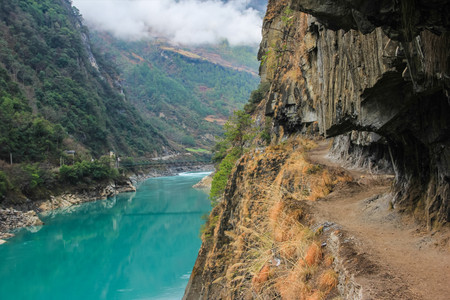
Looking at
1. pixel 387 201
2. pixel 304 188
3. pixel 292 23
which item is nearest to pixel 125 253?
pixel 292 23

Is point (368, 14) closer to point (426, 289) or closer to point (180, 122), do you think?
point (426, 289)

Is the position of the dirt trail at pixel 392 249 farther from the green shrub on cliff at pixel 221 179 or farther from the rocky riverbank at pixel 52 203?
the rocky riverbank at pixel 52 203

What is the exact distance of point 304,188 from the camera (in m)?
8.96

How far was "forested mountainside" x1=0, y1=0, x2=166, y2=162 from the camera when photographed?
55.2 meters

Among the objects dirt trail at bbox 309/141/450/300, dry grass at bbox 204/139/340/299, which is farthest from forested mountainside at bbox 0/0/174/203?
dirt trail at bbox 309/141/450/300

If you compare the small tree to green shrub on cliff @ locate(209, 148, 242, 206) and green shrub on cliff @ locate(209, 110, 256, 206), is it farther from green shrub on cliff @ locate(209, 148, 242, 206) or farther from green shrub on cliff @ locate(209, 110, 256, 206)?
green shrub on cliff @ locate(209, 148, 242, 206)

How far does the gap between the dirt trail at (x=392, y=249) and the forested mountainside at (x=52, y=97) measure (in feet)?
181

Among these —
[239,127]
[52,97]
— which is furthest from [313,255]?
[52,97]

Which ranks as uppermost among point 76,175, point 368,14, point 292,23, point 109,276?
point 292,23

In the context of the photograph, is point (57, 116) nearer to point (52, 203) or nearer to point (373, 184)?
point (52, 203)

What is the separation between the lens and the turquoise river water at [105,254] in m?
23.3

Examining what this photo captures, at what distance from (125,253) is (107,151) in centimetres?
5697

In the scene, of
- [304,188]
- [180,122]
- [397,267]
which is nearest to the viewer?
[397,267]

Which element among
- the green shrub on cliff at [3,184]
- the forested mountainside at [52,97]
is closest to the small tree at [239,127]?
the green shrub on cliff at [3,184]
